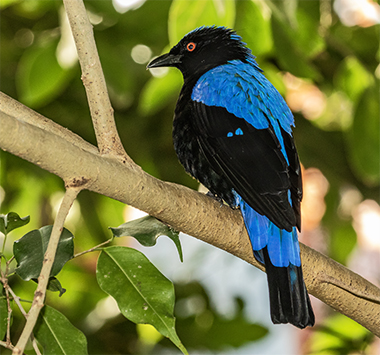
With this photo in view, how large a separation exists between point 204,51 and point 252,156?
96 centimetres

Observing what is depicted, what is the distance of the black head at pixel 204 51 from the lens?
9.30ft

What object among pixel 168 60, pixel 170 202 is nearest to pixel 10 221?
pixel 170 202

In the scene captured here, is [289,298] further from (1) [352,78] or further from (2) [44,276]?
(1) [352,78]

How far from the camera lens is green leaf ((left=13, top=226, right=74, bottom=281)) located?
161 cm

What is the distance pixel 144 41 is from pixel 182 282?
1.74 meters

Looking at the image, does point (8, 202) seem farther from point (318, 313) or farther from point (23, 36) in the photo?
point (318, 313)

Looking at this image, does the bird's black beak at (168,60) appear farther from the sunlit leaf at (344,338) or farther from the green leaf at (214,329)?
the sunlit leaf at (344,338)

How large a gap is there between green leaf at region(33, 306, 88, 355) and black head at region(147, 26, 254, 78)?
1.58 metres

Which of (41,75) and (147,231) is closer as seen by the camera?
(147,231)

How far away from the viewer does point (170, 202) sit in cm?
175

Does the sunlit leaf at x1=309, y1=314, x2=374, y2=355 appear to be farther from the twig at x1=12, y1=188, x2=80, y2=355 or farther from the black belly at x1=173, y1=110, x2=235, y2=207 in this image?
the twig at x1=12, y1=188, x2=80, y2=355

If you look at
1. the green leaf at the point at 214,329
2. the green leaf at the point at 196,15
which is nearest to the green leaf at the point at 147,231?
the green leaf at the point at 196,15

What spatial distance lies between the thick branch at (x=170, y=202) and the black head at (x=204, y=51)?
1.02m

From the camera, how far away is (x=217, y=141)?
223 cm
